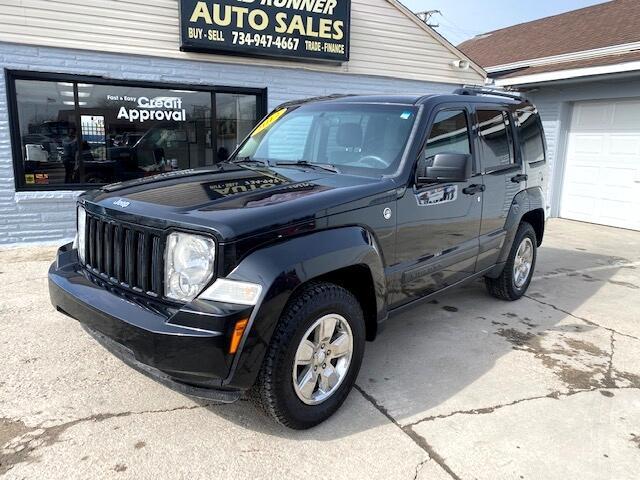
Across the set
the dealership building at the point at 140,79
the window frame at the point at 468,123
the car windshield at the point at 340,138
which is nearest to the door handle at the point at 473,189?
the window frame at the point at 468,123

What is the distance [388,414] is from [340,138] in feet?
6.62

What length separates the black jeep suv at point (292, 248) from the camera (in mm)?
2432

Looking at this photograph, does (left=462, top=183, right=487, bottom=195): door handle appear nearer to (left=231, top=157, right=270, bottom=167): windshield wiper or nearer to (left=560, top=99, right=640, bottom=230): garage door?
(left=231, top=157, right=270, bottom=167): windshield wiper

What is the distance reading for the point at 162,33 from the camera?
24.7 feet

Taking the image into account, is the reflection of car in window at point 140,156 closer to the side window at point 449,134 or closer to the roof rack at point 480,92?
the roof rack at point 480,92

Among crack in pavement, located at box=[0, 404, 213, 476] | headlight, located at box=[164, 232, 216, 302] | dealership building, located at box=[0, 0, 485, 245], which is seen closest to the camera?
headlight, located at box=[164, 232, 216, 302]

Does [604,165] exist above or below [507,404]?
above

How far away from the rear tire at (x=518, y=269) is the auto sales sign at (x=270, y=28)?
4.99 metres

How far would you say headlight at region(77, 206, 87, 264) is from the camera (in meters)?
3.18

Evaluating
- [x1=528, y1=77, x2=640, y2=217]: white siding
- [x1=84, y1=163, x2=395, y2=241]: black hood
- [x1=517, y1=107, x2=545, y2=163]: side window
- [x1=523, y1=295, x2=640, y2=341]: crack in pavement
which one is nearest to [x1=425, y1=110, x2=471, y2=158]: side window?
[x1=84, y1=163, x2=395, y2=241]: black hood

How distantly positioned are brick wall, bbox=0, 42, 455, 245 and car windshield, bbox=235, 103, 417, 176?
4069 mm

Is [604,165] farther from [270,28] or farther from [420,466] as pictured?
[420,466]

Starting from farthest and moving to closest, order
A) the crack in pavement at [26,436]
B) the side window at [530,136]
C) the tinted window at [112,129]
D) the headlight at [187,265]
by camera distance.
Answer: the tinted window at [112,129] < the side window at [530,136] < the crack in pavement at [26,436] < the headlight at [187,265]

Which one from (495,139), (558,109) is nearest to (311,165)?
(495,139)
